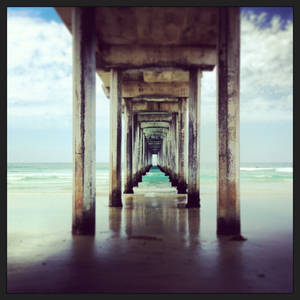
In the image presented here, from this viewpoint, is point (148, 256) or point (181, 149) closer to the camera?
point (148, 256)

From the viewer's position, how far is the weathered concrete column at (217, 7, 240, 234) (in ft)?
20.1

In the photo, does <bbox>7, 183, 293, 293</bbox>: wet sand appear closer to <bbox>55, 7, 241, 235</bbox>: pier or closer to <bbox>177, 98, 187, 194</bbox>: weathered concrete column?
<bbox>55, 7, 241, 235</bbox>: pier

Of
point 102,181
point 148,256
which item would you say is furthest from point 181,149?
point 148,256

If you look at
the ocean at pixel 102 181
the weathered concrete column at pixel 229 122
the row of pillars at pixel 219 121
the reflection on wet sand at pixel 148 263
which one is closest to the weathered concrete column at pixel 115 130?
the reflection on wet sand at pixel 148 263

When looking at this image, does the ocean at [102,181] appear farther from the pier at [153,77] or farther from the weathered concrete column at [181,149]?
the pier at [153,77]

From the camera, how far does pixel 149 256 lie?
193 inches

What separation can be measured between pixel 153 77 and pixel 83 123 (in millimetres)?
8043

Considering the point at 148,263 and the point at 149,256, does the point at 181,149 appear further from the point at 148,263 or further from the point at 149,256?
the point at 148,263

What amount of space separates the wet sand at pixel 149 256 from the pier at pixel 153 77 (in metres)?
Result: 0.72

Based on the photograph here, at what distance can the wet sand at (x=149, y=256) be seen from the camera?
12.5 ft

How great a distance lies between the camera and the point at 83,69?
6285 millimetres

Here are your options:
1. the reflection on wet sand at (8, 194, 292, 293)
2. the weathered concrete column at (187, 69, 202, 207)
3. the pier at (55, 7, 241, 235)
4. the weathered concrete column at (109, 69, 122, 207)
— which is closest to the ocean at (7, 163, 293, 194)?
the pier at (55, 7, 241, 235)

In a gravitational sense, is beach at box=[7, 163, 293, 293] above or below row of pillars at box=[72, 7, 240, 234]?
below

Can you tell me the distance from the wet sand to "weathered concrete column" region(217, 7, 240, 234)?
1.99 feet
